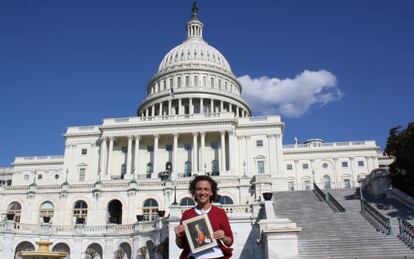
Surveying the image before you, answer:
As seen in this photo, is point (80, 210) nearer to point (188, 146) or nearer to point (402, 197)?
point (188, 146)

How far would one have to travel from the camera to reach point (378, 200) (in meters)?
41.8

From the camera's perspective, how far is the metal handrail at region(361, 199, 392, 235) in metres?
27.1

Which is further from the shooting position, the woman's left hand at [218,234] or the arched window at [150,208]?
the arched window at [150,208]

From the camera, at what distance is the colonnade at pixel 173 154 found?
A: 254 feet

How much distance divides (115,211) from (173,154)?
925 inches

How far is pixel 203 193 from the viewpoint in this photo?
6734mm

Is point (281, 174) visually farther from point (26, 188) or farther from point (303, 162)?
point (26, 188)

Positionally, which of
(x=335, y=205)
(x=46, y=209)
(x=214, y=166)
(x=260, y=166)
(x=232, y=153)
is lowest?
(x=335, y=205)

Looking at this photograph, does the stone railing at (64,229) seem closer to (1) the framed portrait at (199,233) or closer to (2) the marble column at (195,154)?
(2) the marble column at (195,154)

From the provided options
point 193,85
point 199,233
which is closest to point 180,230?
point 199,233

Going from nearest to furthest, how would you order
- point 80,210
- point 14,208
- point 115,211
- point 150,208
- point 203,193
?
point 203,193 → point 150,208 → point 80,210 → point 115,211 → point 14,208

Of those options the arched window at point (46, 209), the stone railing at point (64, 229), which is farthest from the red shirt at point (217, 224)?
the arched window at point (46, 209)

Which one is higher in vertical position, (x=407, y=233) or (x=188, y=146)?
(x=188, y=146)

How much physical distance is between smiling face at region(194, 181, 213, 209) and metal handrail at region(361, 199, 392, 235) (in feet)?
75.7
